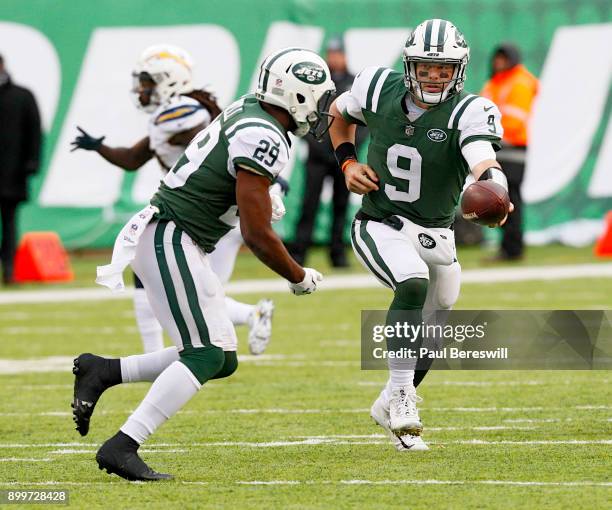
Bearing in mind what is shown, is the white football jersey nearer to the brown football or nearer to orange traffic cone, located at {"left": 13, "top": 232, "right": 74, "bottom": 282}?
the brown football

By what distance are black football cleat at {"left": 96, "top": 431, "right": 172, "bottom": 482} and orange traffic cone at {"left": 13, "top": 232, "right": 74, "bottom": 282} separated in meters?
8.29

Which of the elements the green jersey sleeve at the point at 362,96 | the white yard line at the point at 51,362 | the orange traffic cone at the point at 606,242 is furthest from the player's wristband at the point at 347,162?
the orange traffic cone at the point at 606,242

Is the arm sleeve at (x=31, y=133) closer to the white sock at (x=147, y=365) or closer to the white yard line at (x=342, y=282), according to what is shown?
the white yard line at (x=342, y=282)

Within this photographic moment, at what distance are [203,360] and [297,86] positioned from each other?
1061 mm

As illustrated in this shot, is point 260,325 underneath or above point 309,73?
underneath

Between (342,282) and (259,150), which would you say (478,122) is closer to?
(259,150)

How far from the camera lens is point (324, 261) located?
1492cm

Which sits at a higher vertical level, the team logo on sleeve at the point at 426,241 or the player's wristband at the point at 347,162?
the player's wristband at the point at 347,162

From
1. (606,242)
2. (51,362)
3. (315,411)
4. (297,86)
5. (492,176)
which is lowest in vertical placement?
(606,242)

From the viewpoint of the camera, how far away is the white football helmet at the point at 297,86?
5441mm

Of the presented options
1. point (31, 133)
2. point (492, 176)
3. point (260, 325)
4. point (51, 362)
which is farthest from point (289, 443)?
point (31, 133)

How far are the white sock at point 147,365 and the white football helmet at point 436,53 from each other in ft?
4.74

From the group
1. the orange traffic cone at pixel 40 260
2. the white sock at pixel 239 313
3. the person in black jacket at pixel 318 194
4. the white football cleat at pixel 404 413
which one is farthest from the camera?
the person in black jacket at pixel 318 194

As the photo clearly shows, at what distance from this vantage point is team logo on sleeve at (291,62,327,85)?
5465mm
